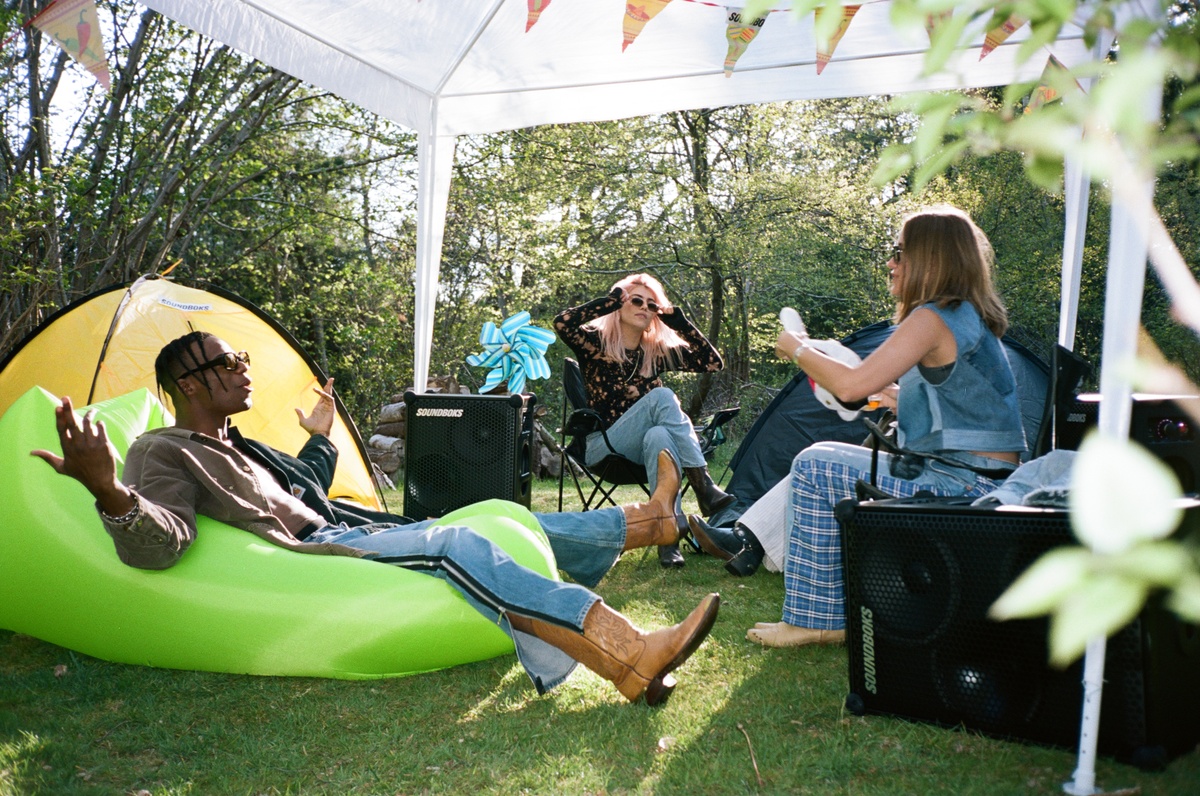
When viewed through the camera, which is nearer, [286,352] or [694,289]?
[286,352]

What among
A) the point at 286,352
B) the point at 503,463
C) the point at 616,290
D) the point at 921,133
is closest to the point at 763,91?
the point at 616,290

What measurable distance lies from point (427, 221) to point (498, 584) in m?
2.53

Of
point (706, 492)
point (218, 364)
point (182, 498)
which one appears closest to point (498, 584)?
point (182, 498)

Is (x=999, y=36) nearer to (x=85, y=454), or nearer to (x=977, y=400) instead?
(x=977, y=400)

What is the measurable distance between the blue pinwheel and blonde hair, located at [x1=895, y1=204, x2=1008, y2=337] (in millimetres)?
2084

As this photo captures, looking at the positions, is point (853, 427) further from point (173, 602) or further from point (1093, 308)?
point (1093, 308)

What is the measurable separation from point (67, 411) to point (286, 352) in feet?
9.66

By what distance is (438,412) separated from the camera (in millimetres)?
3648

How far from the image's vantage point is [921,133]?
0.56 meters

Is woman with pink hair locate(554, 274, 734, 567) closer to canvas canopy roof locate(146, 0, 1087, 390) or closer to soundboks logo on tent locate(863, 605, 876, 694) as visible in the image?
canvas canopy roof locate(146, 0, 1087, 390)

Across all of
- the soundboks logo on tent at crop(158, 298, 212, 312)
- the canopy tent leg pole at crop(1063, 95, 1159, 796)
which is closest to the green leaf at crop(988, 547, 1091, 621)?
the canopy tent leg pole at crop(1063, 95, 1159, 796)

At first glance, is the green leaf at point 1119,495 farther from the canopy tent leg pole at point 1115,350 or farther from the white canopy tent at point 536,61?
the white canopy tent at point 536,61

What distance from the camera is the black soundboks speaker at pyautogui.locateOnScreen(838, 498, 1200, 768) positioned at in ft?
5.05

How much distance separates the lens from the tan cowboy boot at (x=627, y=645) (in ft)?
6.29
